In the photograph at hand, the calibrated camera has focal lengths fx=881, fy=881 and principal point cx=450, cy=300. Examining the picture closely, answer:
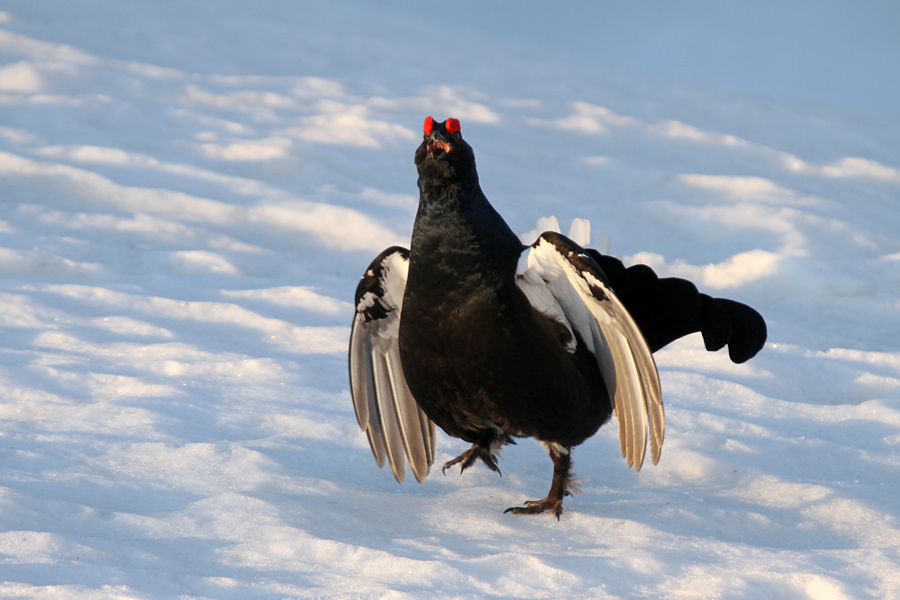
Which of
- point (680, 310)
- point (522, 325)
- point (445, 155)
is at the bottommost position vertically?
point (522, 325)

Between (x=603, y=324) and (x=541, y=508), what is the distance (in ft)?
2.32

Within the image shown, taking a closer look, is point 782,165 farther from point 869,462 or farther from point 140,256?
point 140,256

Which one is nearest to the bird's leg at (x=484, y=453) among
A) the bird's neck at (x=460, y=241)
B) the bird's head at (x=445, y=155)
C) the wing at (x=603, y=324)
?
the wing at (x=603, y=324)

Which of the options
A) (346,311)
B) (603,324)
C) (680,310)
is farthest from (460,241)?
(346,311)

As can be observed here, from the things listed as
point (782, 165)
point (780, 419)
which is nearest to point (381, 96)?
point (782, 165)

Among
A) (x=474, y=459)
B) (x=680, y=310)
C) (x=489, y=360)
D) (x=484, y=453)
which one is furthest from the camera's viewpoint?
(x=474, y=459)

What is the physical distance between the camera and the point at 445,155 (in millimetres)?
2795

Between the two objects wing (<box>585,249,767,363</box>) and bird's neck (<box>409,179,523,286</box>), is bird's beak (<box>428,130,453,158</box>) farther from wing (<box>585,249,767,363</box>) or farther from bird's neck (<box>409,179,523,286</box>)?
wing (<box>585,249,767,363</box>)

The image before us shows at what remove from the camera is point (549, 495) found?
3.06 meters

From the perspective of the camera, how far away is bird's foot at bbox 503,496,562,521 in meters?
2.99

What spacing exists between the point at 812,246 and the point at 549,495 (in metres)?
4.15

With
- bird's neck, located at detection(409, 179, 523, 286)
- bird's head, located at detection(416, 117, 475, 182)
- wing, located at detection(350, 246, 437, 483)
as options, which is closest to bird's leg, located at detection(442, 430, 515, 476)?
wing, located at detection(350, 246, 437, 483)

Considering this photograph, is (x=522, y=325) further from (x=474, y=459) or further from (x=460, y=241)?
(x=474, y=459)

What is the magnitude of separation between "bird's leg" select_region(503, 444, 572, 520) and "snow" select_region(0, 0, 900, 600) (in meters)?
0.07
